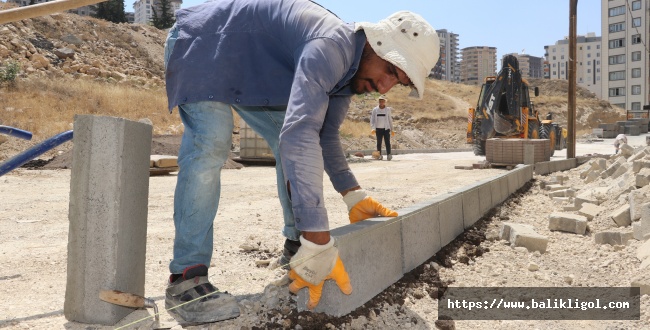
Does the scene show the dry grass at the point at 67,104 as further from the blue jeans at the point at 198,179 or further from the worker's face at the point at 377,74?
the worker's face at the point at 377,74

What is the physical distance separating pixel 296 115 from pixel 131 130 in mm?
756

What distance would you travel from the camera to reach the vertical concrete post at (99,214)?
2.26 m

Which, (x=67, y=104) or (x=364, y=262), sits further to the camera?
(x=67, y=104)

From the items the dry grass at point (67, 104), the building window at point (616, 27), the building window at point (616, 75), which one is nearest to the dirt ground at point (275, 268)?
the dry grass at point (67, 104)

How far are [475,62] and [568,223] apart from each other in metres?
154

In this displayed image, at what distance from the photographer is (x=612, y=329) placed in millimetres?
2604

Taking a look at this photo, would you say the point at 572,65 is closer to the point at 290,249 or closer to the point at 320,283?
the point at 290,249

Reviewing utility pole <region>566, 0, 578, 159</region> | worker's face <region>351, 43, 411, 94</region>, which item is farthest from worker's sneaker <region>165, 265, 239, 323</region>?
utility pole <region>566, 0, 578, 159</region>

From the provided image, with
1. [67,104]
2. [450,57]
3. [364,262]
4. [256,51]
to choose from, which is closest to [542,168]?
[364,262]

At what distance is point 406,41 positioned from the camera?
2.41 m

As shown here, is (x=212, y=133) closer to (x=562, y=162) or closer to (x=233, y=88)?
(x=233, y=88)

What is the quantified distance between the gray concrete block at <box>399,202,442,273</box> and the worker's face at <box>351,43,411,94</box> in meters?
0.97

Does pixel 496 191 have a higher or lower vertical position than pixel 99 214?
lower

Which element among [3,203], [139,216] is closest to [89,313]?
[139,216]
